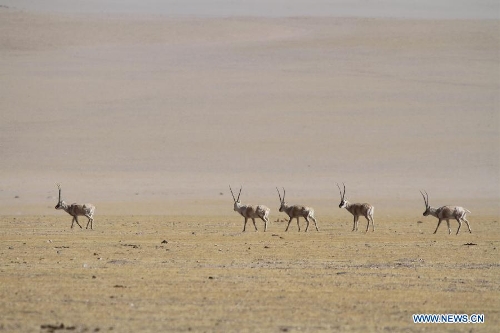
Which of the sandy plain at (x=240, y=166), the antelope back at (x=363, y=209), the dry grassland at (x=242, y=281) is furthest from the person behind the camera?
the antelope back at (x=363, y=209)

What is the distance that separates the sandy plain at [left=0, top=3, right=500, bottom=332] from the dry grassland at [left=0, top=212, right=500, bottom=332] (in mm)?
67

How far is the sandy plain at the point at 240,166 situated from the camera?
541 inches

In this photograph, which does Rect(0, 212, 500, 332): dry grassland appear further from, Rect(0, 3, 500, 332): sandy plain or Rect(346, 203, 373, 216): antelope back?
Rect(346, 203, 373, 216): antelope back

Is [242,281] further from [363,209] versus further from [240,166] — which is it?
[240,166]

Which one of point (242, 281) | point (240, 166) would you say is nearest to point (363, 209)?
point (242, 281)

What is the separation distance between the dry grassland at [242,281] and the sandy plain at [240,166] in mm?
67

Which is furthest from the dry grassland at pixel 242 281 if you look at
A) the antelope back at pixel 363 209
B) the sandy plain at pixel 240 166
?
the antelope back at pixel 363 209

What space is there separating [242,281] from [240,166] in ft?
112

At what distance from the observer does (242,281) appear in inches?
616

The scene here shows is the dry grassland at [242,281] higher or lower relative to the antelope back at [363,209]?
lower

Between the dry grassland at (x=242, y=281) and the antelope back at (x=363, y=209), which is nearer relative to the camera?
Result: the dry grassland at (x=242, y=281)

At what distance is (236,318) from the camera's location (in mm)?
12141

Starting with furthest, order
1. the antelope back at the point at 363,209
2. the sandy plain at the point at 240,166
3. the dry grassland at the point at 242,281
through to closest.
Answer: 1. the antelope back at the point at 363,209
2. the sandy plain at the point at 240,166
3. the dry grassland at the point at 242,281

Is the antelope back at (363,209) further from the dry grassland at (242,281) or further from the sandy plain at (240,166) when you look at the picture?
the dry grassland at (242,281)
